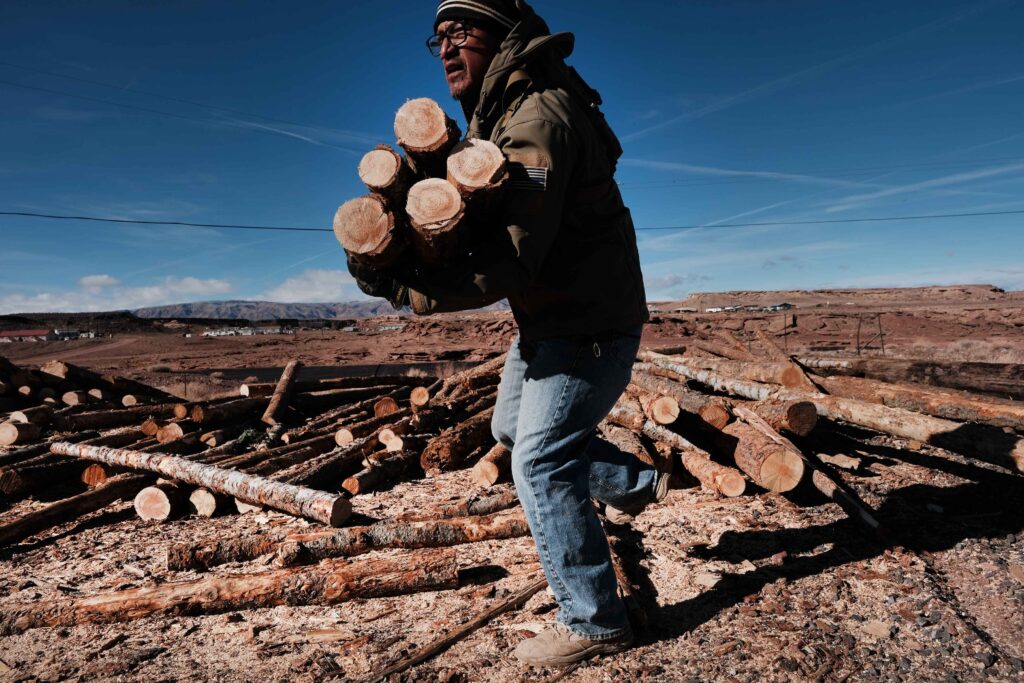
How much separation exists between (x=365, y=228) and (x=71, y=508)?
394 cm

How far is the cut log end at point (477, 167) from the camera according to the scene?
161 cm

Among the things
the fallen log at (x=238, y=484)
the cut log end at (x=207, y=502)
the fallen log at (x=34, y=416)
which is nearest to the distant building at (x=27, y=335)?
the fallen log at (x=34, y=416)

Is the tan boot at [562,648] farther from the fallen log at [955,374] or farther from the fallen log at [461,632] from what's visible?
the fallen log at [955,374]

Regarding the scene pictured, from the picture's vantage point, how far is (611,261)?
6.39 feet

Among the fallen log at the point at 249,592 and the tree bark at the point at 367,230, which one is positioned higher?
the tree bark at the point at 367,230

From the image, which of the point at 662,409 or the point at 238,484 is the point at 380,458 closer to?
the point at 238,484

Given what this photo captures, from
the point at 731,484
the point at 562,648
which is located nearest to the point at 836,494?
the point at 731,484

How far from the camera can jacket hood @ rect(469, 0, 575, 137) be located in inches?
73.3

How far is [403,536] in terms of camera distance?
3.12 m

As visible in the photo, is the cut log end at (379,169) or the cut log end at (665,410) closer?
the cut log end at (379,169)

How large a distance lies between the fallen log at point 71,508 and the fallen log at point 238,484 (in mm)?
144

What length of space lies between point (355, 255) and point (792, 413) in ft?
11.5

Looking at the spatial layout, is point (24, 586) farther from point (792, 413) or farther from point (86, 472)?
point (792, 413)

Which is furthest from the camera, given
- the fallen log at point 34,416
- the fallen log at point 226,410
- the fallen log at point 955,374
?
the fallen log at point 34,416
